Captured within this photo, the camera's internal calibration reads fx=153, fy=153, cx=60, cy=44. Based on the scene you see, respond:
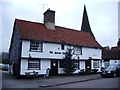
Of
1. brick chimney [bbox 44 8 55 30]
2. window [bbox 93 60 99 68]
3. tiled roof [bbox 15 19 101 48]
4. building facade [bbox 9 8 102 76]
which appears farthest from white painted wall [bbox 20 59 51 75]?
window [bbox 93 60 99 68]

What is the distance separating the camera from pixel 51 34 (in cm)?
2372

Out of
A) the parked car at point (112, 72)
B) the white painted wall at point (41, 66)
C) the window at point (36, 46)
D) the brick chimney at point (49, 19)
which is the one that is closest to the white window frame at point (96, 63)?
the parked car at point (112, 72)

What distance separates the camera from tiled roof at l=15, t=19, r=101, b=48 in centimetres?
2148

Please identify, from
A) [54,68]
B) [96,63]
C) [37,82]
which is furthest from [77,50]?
[37,82]

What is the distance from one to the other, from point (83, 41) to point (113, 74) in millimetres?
9346

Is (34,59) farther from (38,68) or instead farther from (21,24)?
(21,24)

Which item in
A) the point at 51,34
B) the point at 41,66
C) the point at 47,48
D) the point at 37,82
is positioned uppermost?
the point at 51,34

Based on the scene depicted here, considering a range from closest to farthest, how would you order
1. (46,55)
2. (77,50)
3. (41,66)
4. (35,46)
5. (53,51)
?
(35,46), (41,66), (46,55), (53,51), (77,50)

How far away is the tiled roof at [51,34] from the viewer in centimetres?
2148

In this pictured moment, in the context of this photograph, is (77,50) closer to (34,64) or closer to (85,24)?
(34,64)

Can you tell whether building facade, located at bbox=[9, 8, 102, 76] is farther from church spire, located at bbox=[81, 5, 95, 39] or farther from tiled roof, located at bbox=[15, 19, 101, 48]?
church spire, located at bbox=[81, 5, 95, 39]

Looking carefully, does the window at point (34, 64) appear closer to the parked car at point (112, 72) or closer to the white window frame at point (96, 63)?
the parked car at point (112, 72)

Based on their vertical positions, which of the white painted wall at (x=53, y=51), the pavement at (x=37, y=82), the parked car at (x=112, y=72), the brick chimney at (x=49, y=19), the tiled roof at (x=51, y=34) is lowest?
the pavement at (x=37, y=82)

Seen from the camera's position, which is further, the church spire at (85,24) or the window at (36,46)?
the church spire at (85,24)
